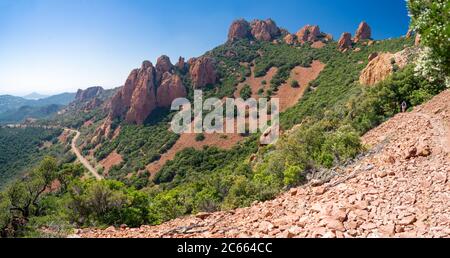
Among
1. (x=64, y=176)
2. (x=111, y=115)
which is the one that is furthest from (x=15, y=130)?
(x=64, y=176)

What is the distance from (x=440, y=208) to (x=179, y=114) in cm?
6743

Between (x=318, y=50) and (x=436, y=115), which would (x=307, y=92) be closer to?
(x=318, y=50)

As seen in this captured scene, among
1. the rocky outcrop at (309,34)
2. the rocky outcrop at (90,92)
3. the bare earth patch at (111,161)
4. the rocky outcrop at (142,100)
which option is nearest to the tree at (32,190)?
the bare earth patch at (111,161)

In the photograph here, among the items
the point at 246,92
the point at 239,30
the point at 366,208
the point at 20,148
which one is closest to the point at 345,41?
the point at 246,92

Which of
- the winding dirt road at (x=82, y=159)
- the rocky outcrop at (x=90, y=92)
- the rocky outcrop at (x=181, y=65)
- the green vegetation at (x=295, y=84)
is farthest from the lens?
the rocky outcrop at (x=90, y=92)

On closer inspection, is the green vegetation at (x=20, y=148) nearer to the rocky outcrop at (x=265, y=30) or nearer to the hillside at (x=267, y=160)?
the hillside at (x=267, y=160)

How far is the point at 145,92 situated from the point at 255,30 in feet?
159

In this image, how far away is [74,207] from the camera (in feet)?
58.2

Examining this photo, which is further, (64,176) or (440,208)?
(64,176)

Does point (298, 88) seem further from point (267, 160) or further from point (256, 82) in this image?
point (267, 160)

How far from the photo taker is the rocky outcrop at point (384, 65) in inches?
1462

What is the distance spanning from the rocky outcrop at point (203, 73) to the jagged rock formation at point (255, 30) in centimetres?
2748

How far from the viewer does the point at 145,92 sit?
78.9 metres
